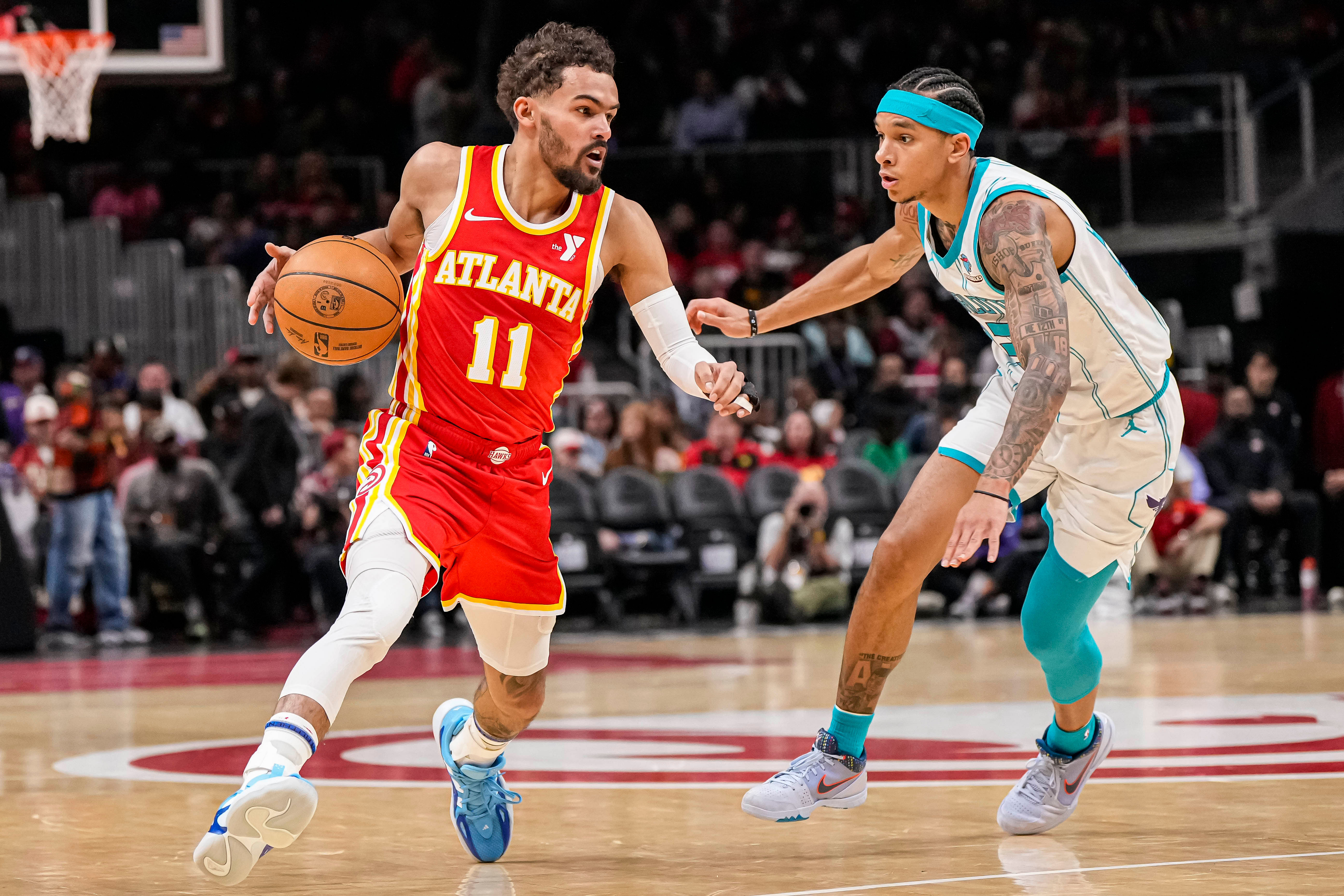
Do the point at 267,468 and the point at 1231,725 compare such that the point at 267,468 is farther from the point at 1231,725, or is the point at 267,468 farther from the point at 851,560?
the point at 1231,725

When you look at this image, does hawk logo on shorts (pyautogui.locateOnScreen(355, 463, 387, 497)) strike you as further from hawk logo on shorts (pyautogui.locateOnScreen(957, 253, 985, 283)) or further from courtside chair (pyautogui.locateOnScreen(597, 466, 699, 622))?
courtside chair (pyautogui.locateOnScreen(597, 466, 699, 622))

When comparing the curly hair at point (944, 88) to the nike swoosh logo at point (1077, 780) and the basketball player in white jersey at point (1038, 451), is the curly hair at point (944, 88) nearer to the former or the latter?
the basketball player in white jersey at point (1038, 451)

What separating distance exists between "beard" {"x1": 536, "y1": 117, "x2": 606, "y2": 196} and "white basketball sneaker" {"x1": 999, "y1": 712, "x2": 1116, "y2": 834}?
205 centimetres

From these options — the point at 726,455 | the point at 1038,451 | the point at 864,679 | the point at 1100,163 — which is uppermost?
the point at 1100,163

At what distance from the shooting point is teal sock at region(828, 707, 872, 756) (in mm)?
4812

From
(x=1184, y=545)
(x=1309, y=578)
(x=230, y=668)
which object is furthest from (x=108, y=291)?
(x=1309, y=578)

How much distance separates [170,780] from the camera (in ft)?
19.5

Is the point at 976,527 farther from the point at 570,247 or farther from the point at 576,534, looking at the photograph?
the point at 576,534

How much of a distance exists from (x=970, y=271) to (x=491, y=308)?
1299mm

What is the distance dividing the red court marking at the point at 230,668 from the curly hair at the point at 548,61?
17.1 feet

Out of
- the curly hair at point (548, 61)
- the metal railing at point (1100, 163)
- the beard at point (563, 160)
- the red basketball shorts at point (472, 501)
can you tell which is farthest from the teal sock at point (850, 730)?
the metal railing at point (1100, 163)

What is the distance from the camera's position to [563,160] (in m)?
4.61

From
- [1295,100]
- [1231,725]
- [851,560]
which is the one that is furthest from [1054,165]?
[1231,725]

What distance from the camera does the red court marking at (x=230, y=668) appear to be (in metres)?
9.84
